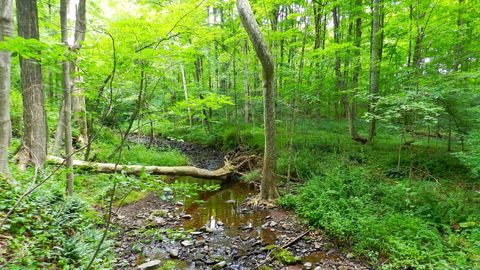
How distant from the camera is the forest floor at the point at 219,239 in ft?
15.0

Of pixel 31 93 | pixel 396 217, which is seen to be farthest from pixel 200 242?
pixel 31 93

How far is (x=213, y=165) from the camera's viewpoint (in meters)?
11.1

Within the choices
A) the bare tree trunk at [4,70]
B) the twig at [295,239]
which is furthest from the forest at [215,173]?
the twig at [295,239]

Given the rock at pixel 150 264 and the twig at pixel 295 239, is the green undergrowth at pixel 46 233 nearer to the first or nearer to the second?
the rock at pixel 150 264

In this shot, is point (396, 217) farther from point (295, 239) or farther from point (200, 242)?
point (200, 242)

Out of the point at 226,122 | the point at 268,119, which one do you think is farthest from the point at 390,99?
A: the point at 226,122

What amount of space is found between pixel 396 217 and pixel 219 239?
365 cm

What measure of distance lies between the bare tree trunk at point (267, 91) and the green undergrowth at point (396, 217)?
0.57 meters

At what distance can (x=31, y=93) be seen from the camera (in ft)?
17.1

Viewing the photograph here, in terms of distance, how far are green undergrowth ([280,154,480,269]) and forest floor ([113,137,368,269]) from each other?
0.40 metres

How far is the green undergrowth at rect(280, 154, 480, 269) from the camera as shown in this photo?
4.06 metres

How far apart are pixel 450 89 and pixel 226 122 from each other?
37.7 feet

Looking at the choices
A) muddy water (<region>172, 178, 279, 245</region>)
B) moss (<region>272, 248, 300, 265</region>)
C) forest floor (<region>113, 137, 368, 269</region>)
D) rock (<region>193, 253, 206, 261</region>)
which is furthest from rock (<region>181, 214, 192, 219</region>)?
moss (<region>272, 248, 300, 265</region>)

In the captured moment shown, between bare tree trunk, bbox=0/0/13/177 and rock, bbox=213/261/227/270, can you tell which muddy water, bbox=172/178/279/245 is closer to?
rock, bbox=213/261/227/270
